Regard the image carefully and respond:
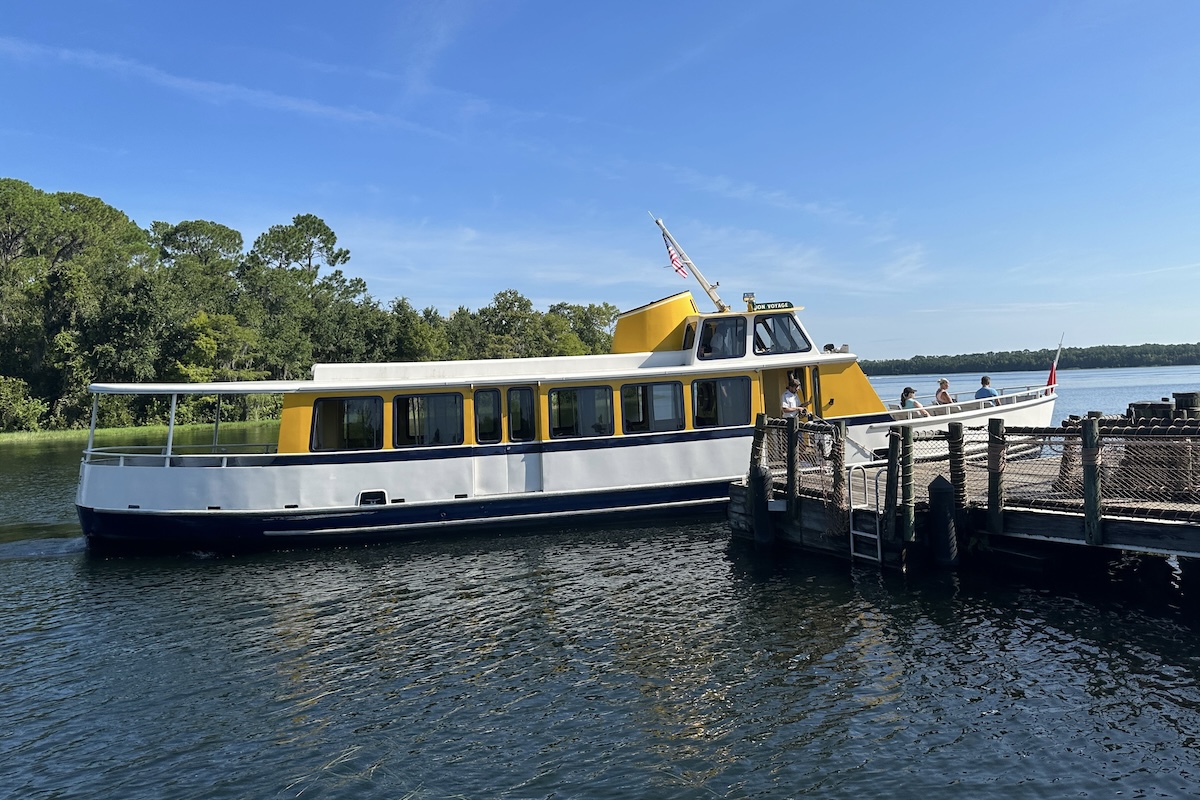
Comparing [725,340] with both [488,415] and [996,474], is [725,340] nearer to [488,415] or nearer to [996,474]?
[488,415]

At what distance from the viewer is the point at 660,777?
6668 mm

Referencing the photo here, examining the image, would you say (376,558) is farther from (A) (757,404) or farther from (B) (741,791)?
(B) (741,791)

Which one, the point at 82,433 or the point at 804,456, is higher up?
the point at 82,433

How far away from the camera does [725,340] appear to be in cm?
1709

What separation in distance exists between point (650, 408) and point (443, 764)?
10.2 m

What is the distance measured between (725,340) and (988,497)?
705 centimetres

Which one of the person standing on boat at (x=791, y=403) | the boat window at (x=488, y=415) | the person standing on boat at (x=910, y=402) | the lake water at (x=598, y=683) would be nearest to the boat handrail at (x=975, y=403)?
the person standing on boat at (x=910, y=402)

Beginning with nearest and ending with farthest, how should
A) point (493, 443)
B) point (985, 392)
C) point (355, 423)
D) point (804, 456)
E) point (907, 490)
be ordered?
point (907, 490), point (804, 456), point (355, 423), point (493, 443), point (985, 392)

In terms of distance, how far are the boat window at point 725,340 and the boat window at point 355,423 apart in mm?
6963

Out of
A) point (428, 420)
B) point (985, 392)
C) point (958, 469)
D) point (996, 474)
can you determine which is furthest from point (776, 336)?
point (428, 420)

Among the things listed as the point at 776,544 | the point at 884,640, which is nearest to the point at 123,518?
the point at 776,544

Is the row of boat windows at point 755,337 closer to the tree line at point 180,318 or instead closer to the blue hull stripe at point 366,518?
the blue hull stripe at point 366,518

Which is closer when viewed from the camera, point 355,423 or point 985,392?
point 355,423

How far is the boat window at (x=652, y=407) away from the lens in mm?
16359
